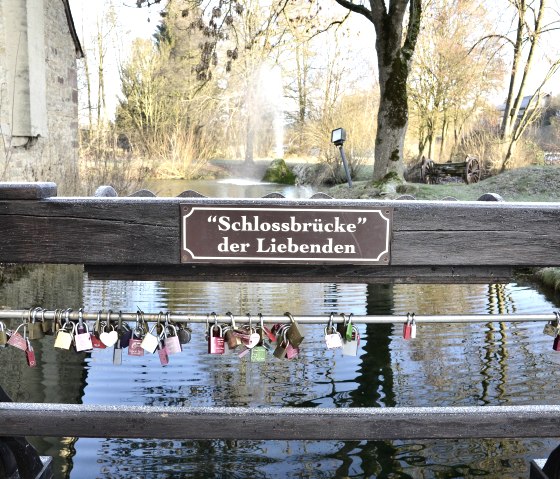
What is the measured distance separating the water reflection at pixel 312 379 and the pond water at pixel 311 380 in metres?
0.01

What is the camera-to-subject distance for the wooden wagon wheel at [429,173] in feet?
68.7

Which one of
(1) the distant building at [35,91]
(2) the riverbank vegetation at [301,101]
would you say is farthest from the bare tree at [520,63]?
(1) the distant building at [35,91]

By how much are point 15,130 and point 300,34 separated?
6127mm

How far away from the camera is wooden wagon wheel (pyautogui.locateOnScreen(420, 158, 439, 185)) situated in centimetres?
2095

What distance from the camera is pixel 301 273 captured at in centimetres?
229

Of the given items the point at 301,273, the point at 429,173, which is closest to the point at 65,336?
the point at 301,273

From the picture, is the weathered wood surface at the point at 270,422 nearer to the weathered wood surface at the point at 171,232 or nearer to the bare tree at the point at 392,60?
the weathered wood surface at the point at 171,232

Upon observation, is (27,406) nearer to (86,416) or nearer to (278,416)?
(86,416)

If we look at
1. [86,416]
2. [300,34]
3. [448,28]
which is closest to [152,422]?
[86,416]

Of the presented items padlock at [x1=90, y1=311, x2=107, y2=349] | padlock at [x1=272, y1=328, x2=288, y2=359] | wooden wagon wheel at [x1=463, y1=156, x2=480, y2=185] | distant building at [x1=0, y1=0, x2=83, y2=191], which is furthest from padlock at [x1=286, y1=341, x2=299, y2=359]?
wooden wagon wheel at [x1=463, y1=156, x2=480, y2=185]

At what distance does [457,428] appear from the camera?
7.46ft

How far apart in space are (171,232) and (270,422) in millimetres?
648

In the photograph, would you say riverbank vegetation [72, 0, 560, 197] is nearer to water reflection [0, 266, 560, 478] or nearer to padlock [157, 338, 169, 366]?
water reflection [0, 266, 560, 478]

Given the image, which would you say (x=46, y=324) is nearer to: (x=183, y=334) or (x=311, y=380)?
(x=183, y=334)
